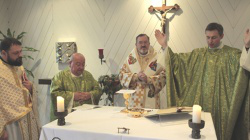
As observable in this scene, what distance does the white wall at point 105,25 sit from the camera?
13.4 ft

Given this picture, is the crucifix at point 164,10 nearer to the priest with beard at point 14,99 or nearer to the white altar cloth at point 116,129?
the white altar cloth at point 116,129

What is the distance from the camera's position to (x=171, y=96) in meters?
3.16

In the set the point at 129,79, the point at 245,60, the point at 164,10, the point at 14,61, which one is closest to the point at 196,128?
the point at 245,60

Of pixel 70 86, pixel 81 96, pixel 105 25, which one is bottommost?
pixel 81 96

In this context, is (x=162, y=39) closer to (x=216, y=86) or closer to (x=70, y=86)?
(x=216, y=86)

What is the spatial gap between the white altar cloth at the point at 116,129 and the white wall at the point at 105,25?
2.29 meters

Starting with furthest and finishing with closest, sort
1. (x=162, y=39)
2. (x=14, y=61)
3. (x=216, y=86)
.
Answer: (x=162, y=39) → (x=216, y=86) → (x=14, y=61)

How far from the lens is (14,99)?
2.67m

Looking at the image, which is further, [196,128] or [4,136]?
[4,136]

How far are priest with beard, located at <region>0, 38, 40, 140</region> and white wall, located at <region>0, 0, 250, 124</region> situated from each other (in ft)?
6.98

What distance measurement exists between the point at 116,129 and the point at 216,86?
1572mm

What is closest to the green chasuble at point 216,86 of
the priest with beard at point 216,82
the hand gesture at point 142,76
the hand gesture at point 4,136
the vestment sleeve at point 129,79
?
the priest with beard at point 216,82

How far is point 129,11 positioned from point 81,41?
1173mm

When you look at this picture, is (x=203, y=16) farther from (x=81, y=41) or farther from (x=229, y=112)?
(x=81, y=41)
